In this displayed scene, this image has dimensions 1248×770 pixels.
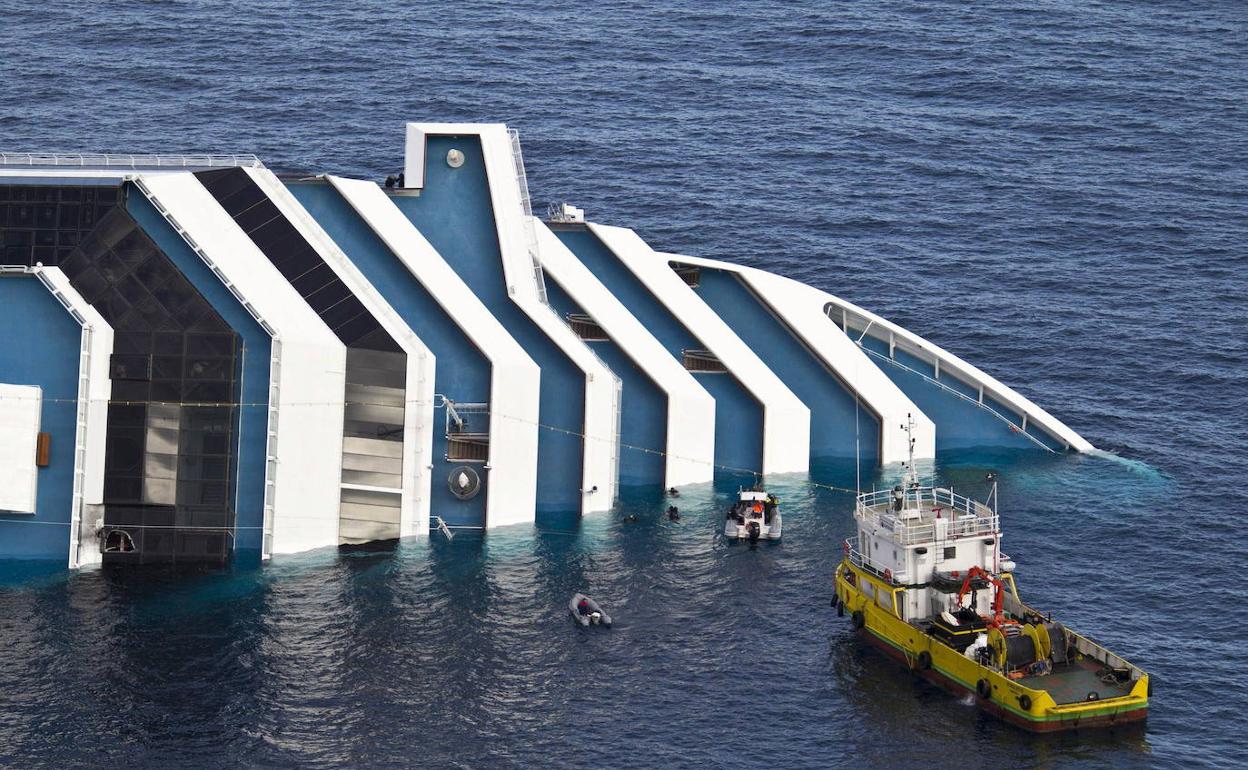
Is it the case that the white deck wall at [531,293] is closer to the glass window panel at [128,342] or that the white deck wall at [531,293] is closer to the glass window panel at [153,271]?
the glass window panel at [153,271]

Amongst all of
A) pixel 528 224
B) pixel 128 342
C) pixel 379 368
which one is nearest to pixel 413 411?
pixel 379 368

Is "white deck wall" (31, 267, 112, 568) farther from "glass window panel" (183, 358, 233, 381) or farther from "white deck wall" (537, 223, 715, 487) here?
"white deck wall" (537, 223, 715, 487)

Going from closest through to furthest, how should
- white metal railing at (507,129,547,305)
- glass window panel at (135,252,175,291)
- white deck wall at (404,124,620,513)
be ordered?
1. glass window panel at (135,252,175,291)
2. white deck wall at (404,124,620,513)
3. white metal railing at (507,129,547,305)

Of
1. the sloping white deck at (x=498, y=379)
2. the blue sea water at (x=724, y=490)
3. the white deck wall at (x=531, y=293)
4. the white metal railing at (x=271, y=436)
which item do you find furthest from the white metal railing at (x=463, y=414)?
the white metal railing at (x=271, y=436)

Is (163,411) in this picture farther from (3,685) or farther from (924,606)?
(924,606)

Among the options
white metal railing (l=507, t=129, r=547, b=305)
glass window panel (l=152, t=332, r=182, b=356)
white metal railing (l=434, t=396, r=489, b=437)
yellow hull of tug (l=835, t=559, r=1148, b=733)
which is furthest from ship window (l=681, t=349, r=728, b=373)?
glass window panel (l=152, t=332, r=182, b=356)

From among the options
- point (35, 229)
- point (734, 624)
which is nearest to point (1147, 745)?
point (734, 624)

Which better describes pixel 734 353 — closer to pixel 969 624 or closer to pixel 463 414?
pixel 463 414
